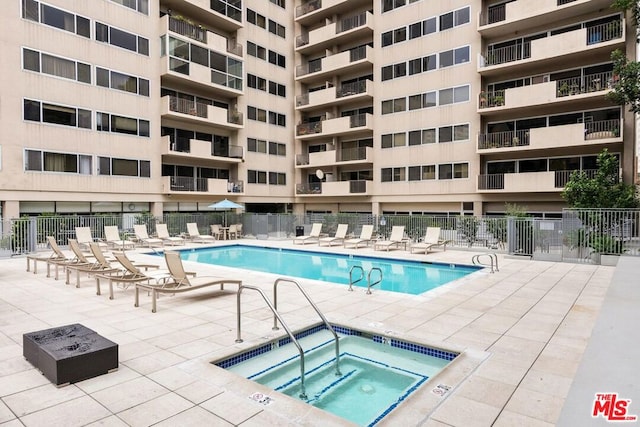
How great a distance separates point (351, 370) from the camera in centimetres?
541

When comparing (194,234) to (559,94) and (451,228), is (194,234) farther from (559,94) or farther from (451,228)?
(559,94)

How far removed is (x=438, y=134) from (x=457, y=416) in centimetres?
2450

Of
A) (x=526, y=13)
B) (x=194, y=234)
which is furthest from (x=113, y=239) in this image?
(x=526, y=13)

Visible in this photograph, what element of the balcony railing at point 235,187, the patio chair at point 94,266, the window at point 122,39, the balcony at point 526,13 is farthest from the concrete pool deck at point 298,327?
the balcony railing at point 235,187

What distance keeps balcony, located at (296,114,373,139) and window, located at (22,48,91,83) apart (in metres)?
15.9

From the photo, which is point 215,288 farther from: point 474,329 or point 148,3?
point 148,3

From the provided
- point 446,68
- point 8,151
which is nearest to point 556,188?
point 446,68

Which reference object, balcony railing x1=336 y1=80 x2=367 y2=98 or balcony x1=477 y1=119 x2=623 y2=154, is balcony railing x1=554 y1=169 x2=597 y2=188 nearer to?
balcony x1=477 y1=119 x2=623 y2=154

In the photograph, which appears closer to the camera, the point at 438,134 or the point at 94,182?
the point at 94,182

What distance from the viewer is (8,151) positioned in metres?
18.8

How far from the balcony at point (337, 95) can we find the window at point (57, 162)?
16.8 meters

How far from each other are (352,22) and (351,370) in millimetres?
29946

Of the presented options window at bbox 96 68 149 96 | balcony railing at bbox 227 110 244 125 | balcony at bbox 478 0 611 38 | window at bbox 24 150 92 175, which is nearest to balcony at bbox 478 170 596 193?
balcony at bbox 478 0 611 38

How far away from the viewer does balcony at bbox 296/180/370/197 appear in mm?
29188
